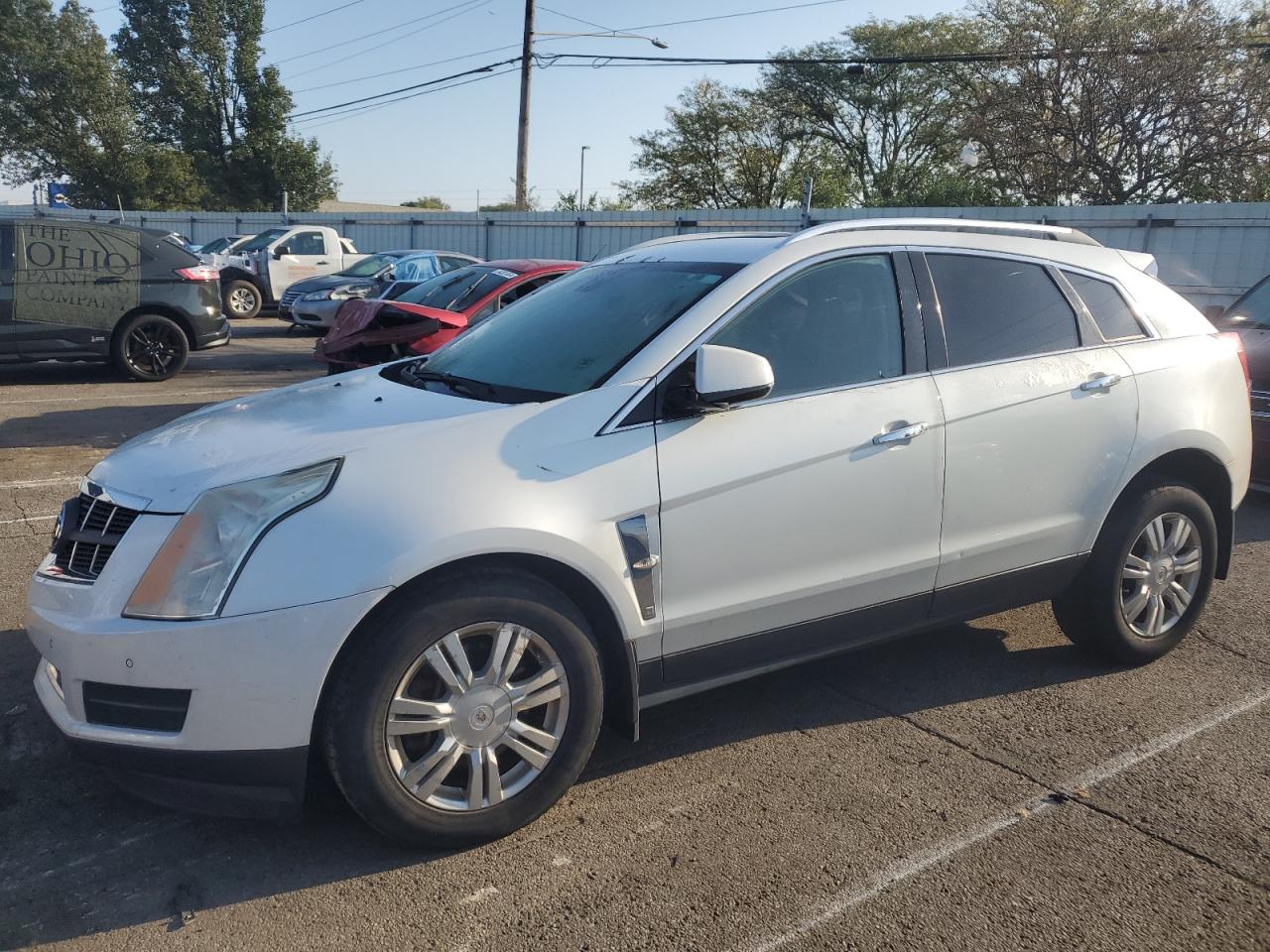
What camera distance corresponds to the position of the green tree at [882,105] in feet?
141

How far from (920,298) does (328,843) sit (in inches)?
107

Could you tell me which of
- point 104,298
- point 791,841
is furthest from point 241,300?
point 791,841

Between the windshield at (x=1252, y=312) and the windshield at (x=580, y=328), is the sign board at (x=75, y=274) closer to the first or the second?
the windshield at (x=580, y=328)

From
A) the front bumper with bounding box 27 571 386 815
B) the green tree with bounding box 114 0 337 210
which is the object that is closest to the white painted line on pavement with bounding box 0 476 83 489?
the front bumper with bounding box 27 571 386 815

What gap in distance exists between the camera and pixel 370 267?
65.3ft

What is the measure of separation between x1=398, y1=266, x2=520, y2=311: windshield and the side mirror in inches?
274

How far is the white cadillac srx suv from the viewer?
2.80 meters

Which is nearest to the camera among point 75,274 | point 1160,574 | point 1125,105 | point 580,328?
point 580,328

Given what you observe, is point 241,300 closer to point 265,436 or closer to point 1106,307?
point 265,436

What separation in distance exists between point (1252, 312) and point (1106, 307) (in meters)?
4.62

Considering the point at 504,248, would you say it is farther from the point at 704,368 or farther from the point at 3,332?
the point at 704,368

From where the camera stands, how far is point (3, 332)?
10.8m

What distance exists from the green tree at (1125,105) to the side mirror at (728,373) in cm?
2589

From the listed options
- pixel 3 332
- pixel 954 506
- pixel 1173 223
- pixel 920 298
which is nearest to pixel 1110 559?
pixel 954 506
